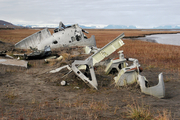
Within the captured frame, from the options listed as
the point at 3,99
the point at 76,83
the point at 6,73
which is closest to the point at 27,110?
the point at 3,99

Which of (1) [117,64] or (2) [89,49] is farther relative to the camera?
(2) [89,49]

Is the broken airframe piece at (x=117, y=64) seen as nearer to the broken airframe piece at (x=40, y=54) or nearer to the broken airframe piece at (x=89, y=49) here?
the broken airframe piece at (x=89, y=49)

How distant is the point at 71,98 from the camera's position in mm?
6172

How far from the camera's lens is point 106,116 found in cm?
459

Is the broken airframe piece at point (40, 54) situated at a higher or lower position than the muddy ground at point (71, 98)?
higher

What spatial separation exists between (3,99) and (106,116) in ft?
11.0

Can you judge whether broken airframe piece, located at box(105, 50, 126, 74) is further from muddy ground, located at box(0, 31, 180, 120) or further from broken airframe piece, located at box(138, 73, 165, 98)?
broken airframe piece, located at box(138, 73, 165, 98)

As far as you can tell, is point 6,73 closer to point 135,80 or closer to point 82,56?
point 82,56

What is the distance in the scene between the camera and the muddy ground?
15.4 ft

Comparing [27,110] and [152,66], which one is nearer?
[27,110]

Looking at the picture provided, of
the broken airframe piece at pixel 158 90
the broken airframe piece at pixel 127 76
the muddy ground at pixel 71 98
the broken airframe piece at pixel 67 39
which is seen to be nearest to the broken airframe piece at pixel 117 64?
the muddy ground at pixel 71 98

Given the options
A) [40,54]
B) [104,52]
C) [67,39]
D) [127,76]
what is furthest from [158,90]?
[67,39]

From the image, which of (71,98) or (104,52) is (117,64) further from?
(71,98)

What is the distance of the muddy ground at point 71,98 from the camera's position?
4695 millimetres
